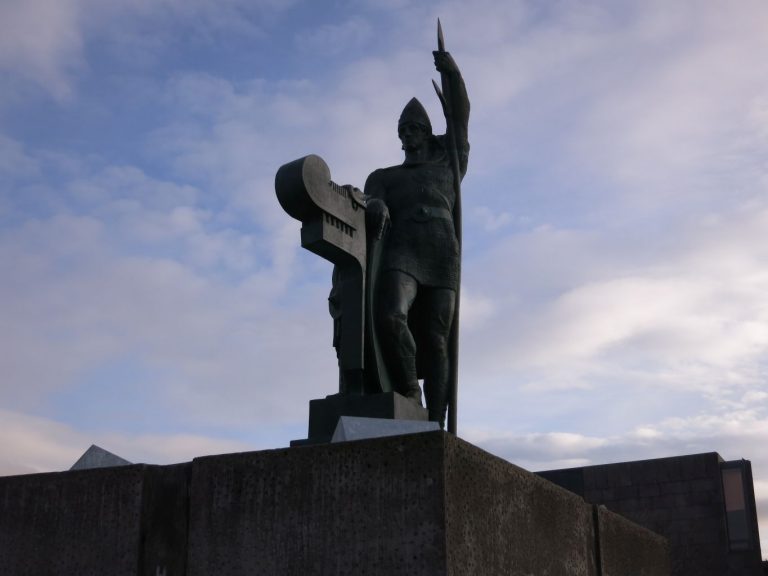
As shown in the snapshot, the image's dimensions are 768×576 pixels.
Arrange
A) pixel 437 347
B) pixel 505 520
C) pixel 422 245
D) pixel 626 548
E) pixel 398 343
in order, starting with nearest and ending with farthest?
pixel 505 520 → pixel 398 343 → pixel 626 548 → pixel 422 245 → pixel 437 347

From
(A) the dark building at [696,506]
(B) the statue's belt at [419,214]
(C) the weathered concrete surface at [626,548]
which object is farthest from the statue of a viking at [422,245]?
(A) the dark building at [696,506]

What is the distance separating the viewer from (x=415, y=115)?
22.6 feet

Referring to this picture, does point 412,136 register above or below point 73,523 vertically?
above

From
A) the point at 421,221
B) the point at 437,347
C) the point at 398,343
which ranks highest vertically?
the point at 421,221

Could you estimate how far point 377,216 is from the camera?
6051 millimetres

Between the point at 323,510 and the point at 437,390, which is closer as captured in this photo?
the point at 323,510

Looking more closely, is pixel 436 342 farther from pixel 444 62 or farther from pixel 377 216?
pixel 444 62

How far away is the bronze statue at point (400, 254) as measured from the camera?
557cm

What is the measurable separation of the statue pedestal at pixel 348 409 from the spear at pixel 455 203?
967 millimetres

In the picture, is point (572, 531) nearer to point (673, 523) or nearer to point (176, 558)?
point (176, 558)

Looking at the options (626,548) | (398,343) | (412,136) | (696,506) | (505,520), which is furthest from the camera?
(696,506)

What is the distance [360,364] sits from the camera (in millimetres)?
5738

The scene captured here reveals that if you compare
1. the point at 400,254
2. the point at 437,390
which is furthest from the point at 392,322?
the point at 437,390

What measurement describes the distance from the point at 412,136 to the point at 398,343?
5.54 ft
